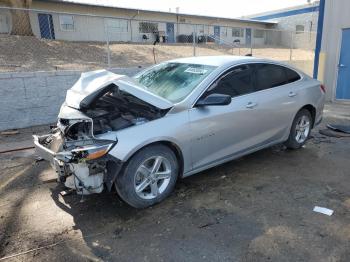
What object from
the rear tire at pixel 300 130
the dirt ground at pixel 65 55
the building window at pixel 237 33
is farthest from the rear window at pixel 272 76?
the building window at pixel 237 33

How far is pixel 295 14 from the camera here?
126 feet

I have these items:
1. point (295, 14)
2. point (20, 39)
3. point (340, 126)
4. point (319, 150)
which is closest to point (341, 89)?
A: point (340, 126)

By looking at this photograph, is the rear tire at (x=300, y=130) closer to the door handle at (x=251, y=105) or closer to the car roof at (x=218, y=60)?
the door handle at (x=251, y=105)

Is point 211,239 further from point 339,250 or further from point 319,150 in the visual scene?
point 319,150

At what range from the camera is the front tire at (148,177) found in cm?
334

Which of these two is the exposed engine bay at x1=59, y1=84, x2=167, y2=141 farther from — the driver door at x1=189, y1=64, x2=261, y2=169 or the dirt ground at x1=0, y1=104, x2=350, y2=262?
the dirt ground at x1=0, y1=104, x2=350, y2=262

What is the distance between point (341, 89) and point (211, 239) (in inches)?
362

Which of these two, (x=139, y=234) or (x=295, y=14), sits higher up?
(x=295, y=14)

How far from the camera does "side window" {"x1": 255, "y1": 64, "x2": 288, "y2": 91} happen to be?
4.70 metres

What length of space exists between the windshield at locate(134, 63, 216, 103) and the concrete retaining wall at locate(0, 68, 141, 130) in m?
3.82

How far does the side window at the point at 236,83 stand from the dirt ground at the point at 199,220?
120 centimetres

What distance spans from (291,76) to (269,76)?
617 mm

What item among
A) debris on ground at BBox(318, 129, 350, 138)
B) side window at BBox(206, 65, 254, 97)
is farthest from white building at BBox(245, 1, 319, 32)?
side window at BBox(206, 65, 254, 97)

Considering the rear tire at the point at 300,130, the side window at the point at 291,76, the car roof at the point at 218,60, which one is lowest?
the rear tire at the point at 300,130
